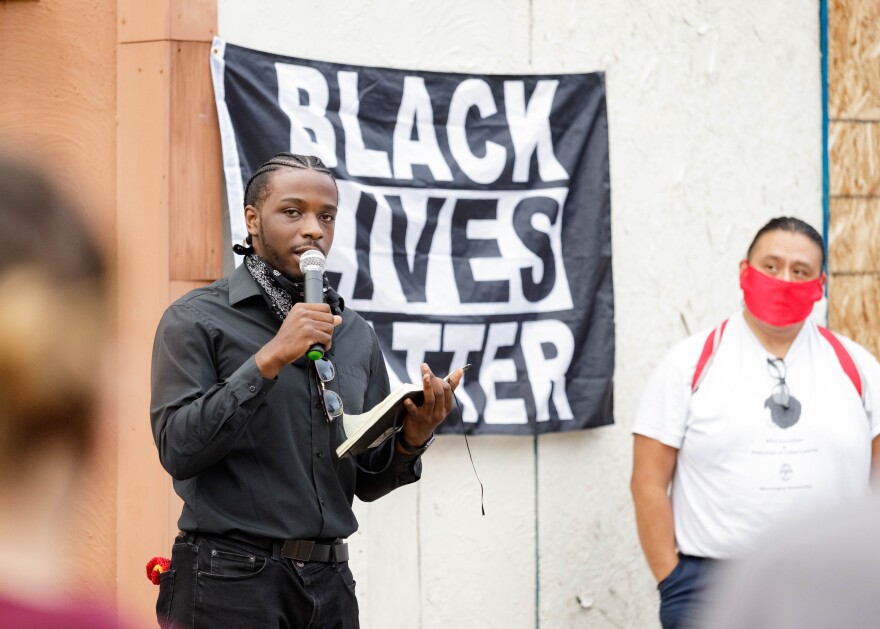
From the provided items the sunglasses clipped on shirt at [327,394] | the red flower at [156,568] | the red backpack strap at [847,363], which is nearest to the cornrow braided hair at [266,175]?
the sunglasses clipped on shirt at [327,394]

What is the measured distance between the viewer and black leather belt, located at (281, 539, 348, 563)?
338 cm

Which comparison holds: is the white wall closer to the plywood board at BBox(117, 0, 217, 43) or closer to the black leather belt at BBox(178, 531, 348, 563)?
the plywood board at BBox(117, 0, 217, 43)

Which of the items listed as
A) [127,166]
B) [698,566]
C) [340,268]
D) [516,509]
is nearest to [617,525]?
[516,509]

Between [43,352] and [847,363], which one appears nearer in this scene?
[43,352]

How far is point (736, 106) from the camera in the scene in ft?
20.5

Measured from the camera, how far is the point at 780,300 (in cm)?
478

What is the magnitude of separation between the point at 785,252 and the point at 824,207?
5.47 feet

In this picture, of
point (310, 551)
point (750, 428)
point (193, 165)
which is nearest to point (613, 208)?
point (750, 428)

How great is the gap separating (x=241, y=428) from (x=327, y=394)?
33 centimetres

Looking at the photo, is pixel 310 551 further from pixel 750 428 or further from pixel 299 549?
pixel 750 428

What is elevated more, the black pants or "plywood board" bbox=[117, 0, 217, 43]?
"plywood board" bbox=[117, 0, 217, 43]

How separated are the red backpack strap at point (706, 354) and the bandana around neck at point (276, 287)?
1682 millimetres

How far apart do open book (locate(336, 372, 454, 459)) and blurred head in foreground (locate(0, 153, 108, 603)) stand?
6.86 feet

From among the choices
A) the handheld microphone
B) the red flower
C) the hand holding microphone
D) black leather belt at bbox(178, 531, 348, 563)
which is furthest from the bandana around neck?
the red flower
